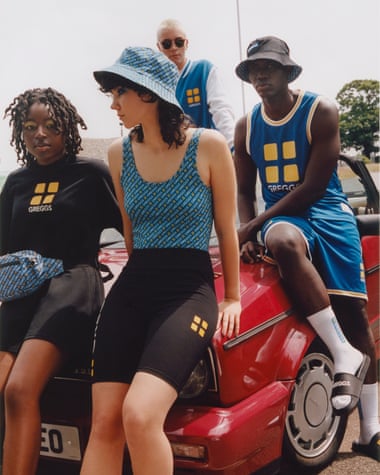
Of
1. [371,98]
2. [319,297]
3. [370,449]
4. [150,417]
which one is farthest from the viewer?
[371,98]

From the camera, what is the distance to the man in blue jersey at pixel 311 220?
277 cm

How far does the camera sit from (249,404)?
2.37m

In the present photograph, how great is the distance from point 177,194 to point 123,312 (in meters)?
0.50

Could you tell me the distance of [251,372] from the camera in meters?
2.44

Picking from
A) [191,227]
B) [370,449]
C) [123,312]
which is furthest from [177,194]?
[370,449]

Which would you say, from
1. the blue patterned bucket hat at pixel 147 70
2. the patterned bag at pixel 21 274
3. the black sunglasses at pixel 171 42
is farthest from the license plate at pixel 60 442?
the black sunglasses at pixel 171 42

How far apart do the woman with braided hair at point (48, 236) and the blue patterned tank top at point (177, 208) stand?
498mm

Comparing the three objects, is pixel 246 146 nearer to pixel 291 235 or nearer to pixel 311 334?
pixel 291 235

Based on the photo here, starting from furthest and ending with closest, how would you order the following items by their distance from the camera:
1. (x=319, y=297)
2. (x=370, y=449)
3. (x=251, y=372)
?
(x=370, y=449), (x=319, y=297), (x=251, y=372)

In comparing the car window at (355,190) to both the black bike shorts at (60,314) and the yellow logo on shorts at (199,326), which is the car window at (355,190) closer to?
the black bike shorts at (60,314)

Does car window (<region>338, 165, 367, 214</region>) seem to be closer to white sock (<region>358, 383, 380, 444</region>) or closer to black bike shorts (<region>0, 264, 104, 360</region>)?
white sock (<region>358, 383, 380, 444</region>)

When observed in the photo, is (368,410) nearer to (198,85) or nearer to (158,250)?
(158,250)

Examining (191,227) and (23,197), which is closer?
(191,227)

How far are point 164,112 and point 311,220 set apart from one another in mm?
1070
